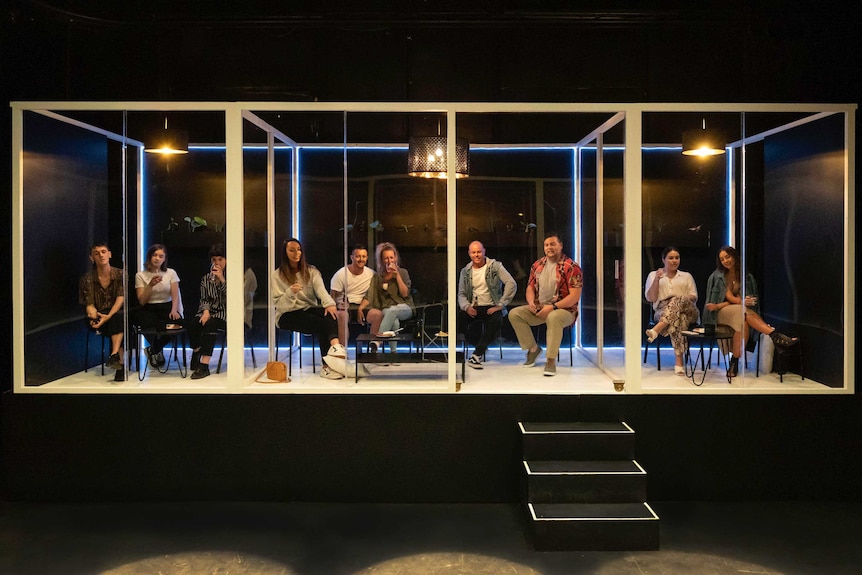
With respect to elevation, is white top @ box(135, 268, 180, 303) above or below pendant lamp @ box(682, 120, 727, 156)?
below

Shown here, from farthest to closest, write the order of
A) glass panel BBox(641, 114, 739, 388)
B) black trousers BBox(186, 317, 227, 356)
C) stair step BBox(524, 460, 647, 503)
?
glass panel BBox(641, 114, 739, 388), black trousers BBox(186, 317, 227, 356), stair step BBox(524, 460, 647, 503)

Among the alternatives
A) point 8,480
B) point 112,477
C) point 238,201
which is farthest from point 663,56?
point 8,480

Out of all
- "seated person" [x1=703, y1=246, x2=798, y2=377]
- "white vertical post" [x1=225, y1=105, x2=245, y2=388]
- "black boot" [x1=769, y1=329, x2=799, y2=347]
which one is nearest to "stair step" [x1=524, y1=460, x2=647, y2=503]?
"seated person" [x1=703, y1=246, x2=798, y2=377]

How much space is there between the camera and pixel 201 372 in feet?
19.7

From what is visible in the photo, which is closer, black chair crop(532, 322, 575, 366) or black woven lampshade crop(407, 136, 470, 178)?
black woven lampshade crop(407, 136, 470, 178)

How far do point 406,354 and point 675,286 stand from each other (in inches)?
94.0

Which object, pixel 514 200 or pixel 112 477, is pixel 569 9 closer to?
pixel 514 200

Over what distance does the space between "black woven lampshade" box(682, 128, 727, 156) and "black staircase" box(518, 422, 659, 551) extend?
7.90 feet

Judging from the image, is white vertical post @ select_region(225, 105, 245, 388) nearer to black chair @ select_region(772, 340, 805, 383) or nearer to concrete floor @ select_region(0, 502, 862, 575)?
concrete floor @ select_region(0, 502, 862, 575)

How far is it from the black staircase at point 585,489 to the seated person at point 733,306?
145 centimetres

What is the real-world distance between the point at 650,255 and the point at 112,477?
4512mm

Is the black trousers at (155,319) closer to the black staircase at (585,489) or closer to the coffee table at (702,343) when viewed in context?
the black staircase at (585,489)

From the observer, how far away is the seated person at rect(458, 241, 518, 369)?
22.7 ft

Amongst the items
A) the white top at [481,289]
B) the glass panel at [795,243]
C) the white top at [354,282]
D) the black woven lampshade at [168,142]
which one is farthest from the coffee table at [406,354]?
the glass panel at [795,243]
